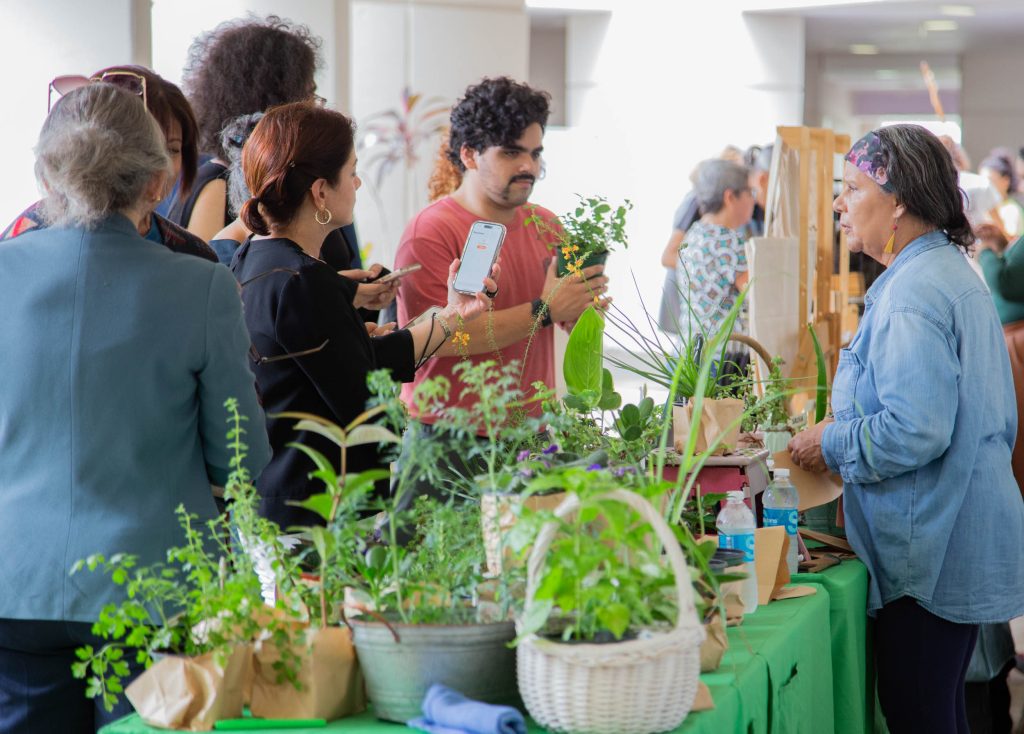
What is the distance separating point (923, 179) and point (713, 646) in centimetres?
108

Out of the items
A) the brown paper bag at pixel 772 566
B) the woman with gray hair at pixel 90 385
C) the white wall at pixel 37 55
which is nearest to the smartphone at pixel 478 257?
the brown paper bag at pixel 772 566

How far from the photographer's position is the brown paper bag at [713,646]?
1684 millimetres

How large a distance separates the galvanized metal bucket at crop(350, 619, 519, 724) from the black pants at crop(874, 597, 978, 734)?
1.16 m

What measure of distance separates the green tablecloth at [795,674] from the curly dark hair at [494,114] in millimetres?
1377

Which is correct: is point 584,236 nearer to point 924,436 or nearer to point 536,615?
point 924,436

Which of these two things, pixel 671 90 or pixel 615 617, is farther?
pixel 671 90

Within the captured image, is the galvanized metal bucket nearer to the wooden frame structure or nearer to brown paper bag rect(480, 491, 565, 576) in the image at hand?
brown paper bag rect(480, 491, 565, 576)

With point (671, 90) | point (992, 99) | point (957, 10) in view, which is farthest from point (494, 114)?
point (992, 99)

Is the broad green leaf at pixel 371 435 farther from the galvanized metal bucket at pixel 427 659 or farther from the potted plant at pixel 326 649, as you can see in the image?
the galvanized metal bucket at pixel 427 659

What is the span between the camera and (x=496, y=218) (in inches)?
124

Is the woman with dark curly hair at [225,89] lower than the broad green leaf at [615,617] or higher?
higher

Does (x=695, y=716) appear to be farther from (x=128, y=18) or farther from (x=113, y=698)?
(x=128, y=18)

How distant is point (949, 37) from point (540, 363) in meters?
12.7

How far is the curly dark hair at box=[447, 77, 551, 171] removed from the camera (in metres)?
3.12
